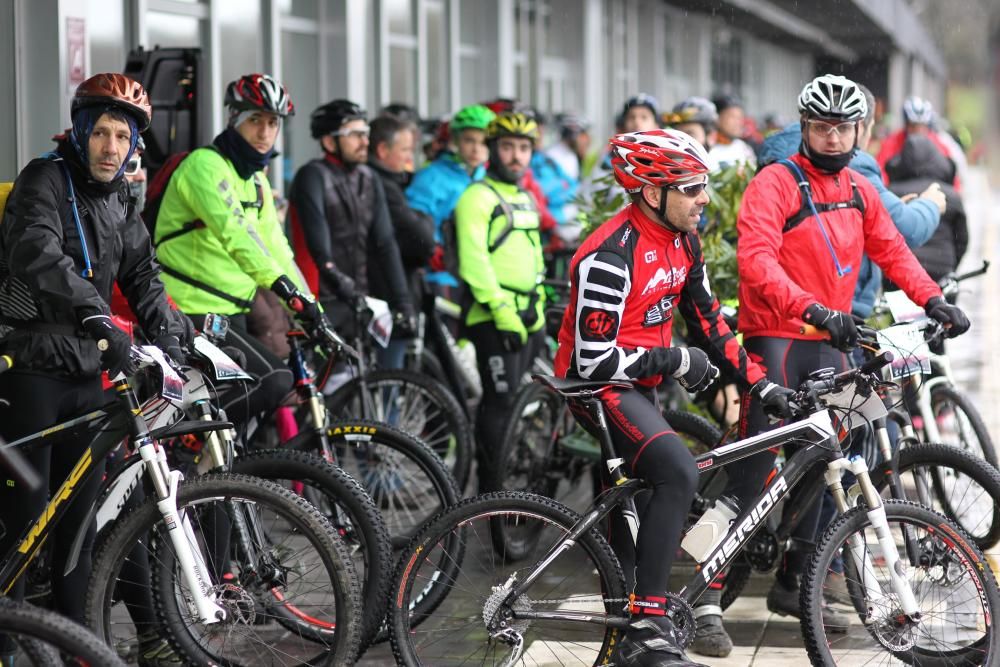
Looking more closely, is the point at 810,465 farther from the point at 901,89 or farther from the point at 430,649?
the point at 901,89

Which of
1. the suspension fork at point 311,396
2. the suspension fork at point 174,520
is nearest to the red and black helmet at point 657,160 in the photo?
the suspension fork at point 311,396

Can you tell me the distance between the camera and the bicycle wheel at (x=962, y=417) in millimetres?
7203

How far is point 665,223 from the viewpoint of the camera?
4.90m

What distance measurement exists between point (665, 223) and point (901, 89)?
4882 centimetres

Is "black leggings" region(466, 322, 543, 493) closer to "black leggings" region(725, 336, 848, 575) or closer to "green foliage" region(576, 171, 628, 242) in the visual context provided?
"green foliage" region(576, 171, 628, 242)

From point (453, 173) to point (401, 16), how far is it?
136 inches

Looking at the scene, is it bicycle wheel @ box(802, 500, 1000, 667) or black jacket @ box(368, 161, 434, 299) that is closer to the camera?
bicycle wheel @ box(802, 500, 1000, 667)

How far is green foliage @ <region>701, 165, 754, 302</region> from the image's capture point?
7102 mm

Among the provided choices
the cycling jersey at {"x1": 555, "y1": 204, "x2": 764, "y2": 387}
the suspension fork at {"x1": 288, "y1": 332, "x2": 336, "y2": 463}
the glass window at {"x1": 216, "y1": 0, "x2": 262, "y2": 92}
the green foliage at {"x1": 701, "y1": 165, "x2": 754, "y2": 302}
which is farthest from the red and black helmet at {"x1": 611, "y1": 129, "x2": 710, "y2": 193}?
the glass window at {"x1": 216, "y1": 0, "x2": 262, "y2": 92}

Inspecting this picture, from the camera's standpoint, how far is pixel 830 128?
5504 mm

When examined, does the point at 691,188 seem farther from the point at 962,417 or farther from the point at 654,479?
the point at 962,417

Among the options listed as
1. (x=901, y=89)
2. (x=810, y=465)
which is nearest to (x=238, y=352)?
(x=810, y=465)

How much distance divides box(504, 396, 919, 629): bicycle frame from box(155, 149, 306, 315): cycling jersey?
166 centimetres

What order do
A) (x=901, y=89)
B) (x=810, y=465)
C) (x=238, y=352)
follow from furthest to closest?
(x=901, y=89), (x=238, y=352), (x=810, y=465)
